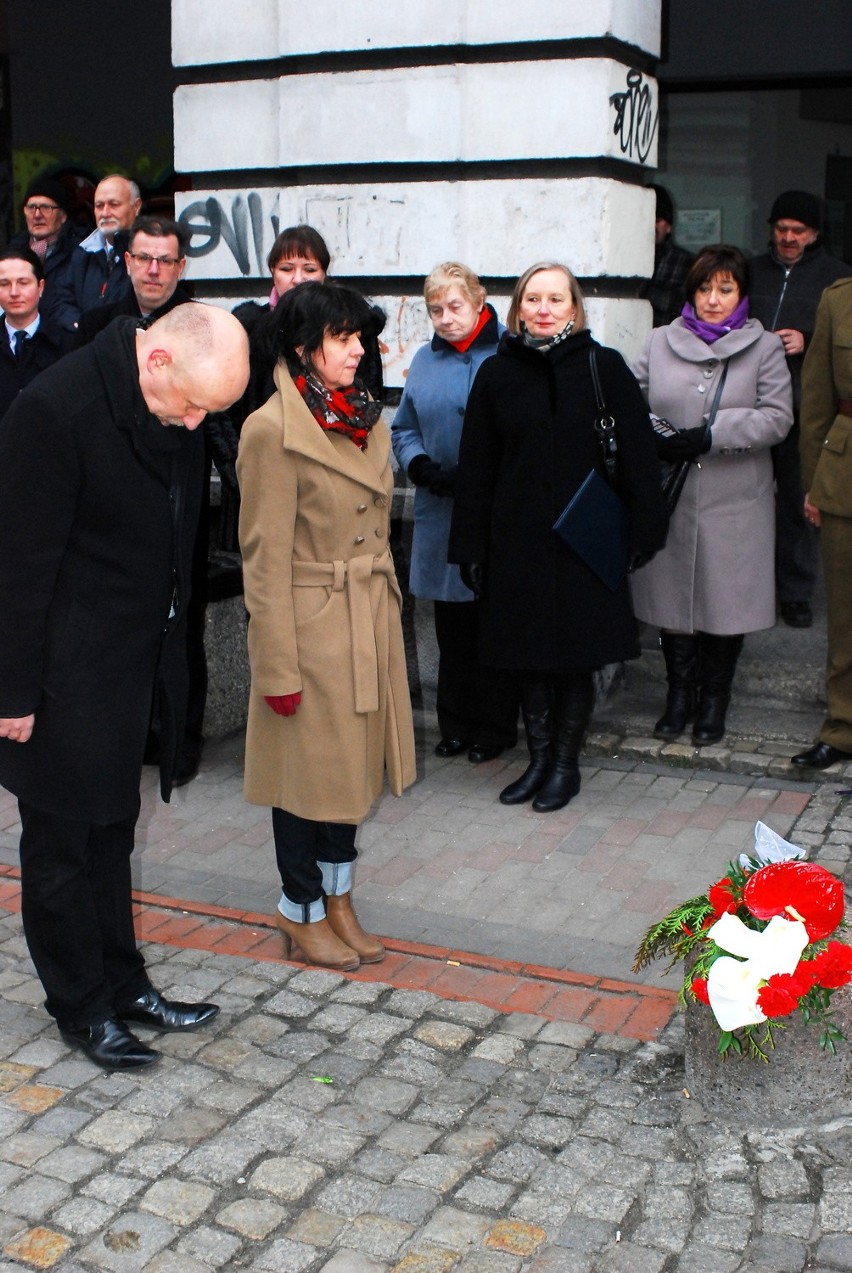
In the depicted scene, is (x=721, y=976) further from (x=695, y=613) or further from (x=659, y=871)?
(x=695, y=613)

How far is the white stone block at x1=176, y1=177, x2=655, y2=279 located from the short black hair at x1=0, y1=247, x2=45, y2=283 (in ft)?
2.95

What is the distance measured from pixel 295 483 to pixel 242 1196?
1.83 metres

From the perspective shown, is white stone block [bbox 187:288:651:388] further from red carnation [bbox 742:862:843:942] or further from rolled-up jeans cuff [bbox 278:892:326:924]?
red carnation [bbox 742:862:843:942]

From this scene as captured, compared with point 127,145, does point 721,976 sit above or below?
below

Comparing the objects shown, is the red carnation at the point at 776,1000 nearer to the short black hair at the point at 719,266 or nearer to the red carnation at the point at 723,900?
the red carnation at the point at 723,900

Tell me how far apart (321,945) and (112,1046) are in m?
0.79

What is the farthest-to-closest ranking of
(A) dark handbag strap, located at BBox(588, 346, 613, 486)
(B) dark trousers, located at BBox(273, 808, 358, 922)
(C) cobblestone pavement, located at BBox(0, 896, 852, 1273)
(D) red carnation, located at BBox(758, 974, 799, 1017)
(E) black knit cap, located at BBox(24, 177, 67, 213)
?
(E) black knit cap, located at BBox(24, 177, 67, 213), (A) dark handbag strap, located at BBox(588, 346, 613, 486), (B) dark trousers, located at BBox(273, 808, 358, 922), (D) red carnation, located at BBox(758, 974, 799, 1017), (C) cobblestone pavement, located at BBox(0, 896, 852, 1273)

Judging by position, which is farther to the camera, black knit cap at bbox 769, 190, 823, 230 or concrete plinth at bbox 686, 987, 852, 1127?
black knit cap at bbox 769, 190, 823, 230

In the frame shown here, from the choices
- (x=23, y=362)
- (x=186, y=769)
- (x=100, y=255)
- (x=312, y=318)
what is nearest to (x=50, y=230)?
(x=100, y=255)

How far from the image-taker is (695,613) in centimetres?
621

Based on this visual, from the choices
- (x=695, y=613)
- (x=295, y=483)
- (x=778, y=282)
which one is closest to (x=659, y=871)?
(x=695, y=613)

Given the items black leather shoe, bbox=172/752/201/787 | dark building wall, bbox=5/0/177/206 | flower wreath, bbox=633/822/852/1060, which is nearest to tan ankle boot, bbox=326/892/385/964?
flower wreath, bbox=633/822/852/1060

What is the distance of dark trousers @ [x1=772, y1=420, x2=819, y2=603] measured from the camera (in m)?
6.85

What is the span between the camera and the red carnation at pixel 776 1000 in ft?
11.0
